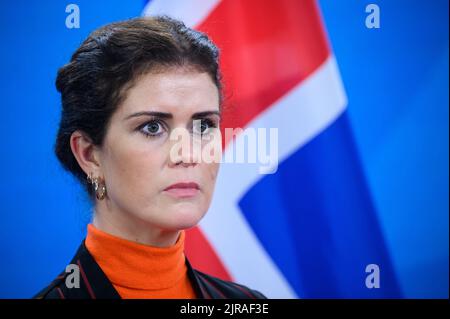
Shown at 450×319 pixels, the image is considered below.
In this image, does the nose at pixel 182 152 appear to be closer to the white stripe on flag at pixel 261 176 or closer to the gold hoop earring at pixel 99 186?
the gold hoop earring at pixel 99 186

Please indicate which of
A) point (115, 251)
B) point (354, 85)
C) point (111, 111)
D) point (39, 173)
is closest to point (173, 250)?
point (115, 251)

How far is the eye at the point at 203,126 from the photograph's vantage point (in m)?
1.44

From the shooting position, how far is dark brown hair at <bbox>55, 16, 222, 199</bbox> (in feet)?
4.51

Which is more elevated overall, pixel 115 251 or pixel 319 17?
pixel 319 17

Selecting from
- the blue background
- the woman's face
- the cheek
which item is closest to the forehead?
the woman's face

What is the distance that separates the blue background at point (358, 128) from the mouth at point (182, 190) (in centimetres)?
49

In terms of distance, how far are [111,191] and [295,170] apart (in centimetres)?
84

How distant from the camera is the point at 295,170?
2018 millimetres

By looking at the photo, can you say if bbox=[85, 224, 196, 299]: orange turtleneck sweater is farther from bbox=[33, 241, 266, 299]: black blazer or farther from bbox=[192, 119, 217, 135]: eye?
bbox=[192, 119, 217, 135]: eye

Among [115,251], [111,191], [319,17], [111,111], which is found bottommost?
[115,251]

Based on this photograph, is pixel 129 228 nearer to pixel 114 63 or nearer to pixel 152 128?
pixel 152 128

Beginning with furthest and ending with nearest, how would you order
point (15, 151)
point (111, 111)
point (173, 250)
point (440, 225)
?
point (440, 225), point (15, 151), point (173, 250), point (111, 111)

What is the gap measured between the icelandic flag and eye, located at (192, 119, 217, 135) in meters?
0.44

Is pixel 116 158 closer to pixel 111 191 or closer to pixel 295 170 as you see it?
pixel 111 191
